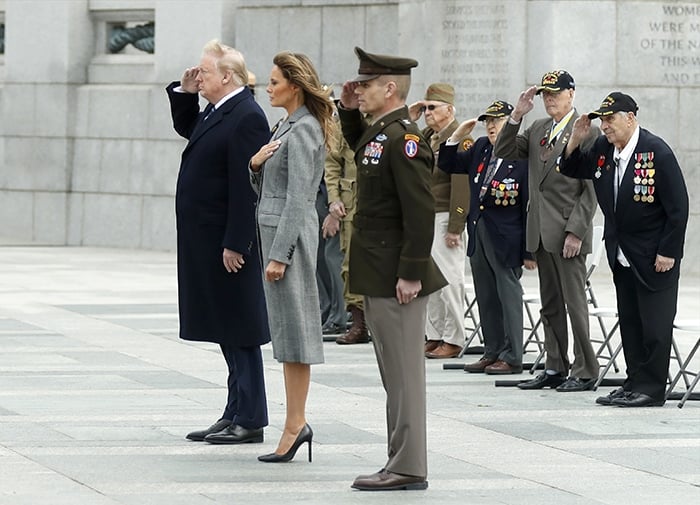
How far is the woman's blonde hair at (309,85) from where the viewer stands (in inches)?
314

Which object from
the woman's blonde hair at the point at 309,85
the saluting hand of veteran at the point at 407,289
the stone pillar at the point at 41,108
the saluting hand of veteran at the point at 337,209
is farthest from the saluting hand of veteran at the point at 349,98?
the stone pillar at the point at 41,108

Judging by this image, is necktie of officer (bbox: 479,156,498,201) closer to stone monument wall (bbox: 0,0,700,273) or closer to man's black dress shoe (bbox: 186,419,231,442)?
man's black dress shoe (bbox: 186,419,231,442)

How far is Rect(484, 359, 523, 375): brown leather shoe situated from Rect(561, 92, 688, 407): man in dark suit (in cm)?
148

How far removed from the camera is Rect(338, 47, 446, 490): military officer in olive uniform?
7.34m

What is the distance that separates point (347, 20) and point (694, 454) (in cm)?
1378

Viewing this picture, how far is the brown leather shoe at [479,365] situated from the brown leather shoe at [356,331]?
5.75 feet

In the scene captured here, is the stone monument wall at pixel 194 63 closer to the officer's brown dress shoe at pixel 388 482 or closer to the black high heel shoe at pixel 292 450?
the black high heel shoe at pixel 292 450

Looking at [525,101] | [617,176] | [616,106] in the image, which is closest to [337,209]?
[525,101]

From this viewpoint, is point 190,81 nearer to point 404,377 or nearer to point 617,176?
point 404,377

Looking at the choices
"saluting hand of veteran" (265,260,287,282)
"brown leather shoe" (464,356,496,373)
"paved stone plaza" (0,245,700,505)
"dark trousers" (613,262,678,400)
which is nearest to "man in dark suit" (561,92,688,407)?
"dark trousers" (613,262,678,400)

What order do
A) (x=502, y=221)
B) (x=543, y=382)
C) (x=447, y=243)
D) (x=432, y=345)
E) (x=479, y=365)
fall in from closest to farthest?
(x=543, y=382) → (x=502, y=221) → (x=479, y=365) → (x=447, y=243) → (x=432, y=345)

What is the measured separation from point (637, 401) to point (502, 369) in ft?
5.48

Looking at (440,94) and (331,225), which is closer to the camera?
(440,94)

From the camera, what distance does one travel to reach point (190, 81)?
28.9 ft
